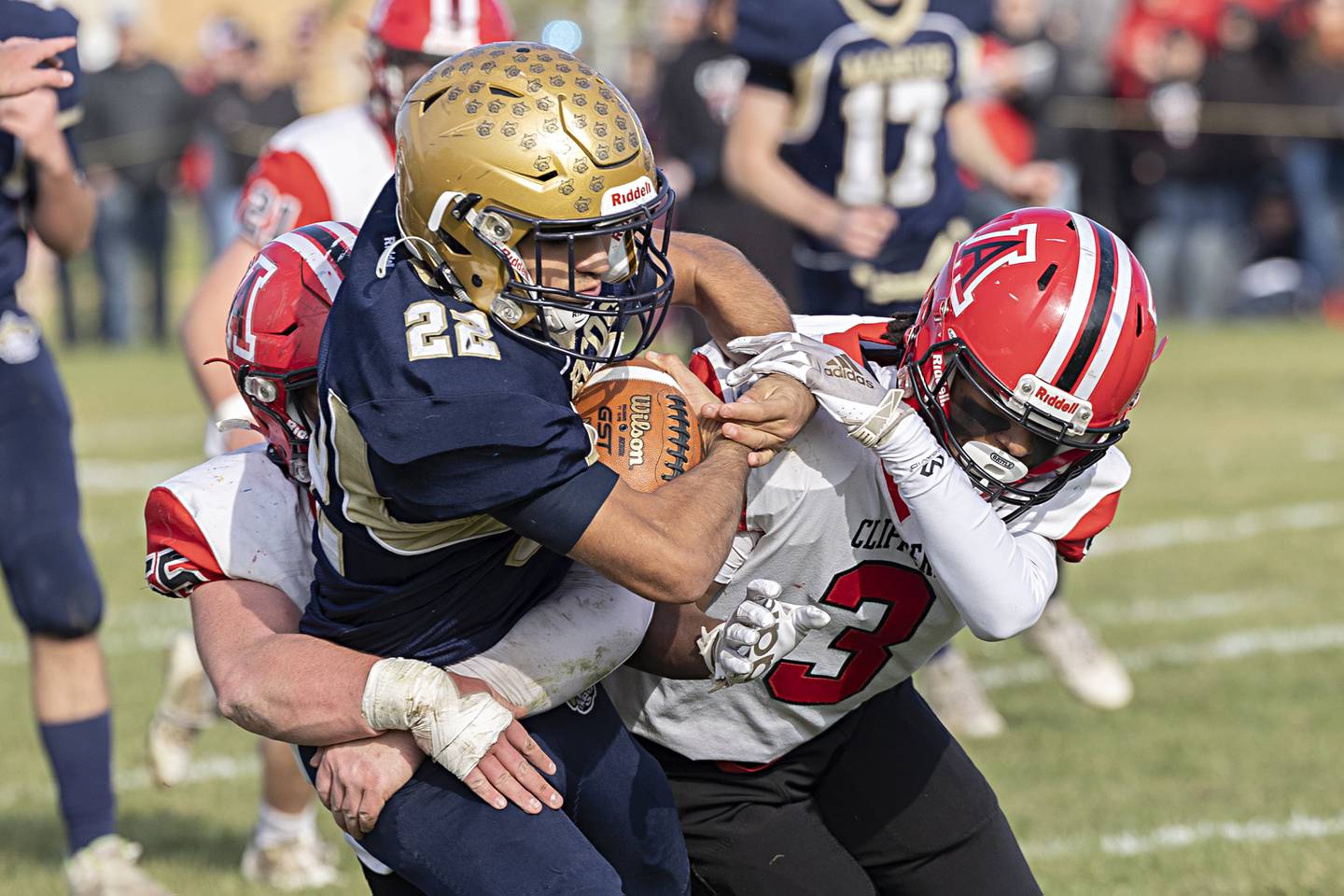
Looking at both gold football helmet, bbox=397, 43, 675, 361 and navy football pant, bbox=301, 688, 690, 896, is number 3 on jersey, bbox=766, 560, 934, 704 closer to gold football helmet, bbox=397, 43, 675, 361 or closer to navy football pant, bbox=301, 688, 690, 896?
navy football pant, bbox=301, 688, 690, 896

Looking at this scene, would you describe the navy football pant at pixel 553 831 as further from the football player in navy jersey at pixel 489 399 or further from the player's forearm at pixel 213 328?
the player's forearm at pixel 213 328

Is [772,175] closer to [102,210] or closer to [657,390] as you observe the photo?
[657,390]

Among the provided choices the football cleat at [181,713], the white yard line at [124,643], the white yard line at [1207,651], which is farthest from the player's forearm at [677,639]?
the white yard line at [124,643]

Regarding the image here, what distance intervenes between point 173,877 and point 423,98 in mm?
2830

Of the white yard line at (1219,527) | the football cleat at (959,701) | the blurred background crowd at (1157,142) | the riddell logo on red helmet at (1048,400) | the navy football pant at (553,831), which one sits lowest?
the blurred background crowd at (1157,142)

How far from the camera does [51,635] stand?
14.9 feet

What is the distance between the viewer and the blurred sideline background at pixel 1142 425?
16.6 ft

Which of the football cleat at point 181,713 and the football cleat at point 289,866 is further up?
the football cleat at point 181,713

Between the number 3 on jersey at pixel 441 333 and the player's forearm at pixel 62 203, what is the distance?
93.3 inches

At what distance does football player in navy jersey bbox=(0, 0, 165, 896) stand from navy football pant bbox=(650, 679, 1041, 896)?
1877mm

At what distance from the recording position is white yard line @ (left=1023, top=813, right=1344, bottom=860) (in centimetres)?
466

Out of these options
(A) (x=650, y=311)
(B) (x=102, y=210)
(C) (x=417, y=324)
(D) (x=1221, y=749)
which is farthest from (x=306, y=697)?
(B) (x=102, y=210)

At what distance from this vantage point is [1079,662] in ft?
19.6

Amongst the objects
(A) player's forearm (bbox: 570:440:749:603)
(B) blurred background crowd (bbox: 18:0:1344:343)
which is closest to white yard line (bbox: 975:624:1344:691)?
(A) player's forearm (bbox: 570:440:749:603)
